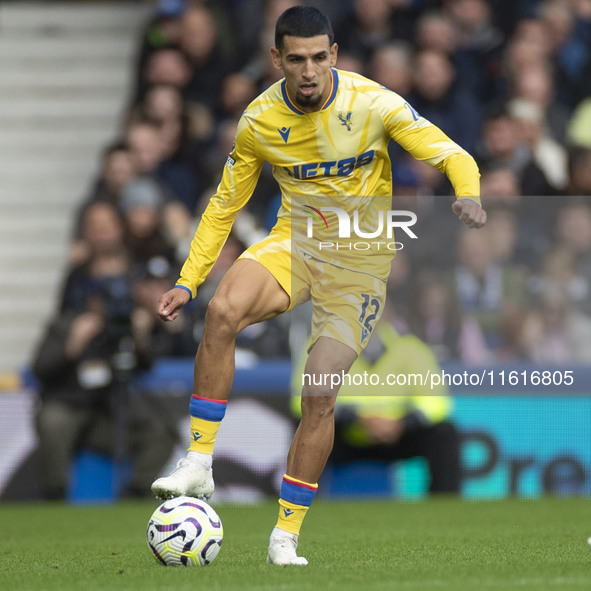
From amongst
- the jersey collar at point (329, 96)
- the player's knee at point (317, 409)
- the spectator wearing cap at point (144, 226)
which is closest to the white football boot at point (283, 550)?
the player's knee at point (317, 409)

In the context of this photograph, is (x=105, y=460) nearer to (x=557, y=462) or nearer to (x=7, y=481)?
(x=7, y=481)

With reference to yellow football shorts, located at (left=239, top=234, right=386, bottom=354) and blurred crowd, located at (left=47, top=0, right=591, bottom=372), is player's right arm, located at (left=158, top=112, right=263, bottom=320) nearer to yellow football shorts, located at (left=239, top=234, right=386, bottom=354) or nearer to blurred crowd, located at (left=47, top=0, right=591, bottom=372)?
yellow football shorts, located at (left=239, top=234, right=386, bottom=354)

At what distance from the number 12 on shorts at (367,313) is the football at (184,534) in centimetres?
105

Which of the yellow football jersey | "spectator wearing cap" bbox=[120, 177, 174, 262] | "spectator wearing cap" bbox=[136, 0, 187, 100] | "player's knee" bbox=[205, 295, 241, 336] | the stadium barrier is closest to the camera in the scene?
"player's knee" bbox=[205, 295, 241, 336]

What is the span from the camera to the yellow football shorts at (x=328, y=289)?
5.75m

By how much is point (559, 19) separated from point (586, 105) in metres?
0.99

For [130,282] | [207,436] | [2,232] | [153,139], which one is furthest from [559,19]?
[207,436]

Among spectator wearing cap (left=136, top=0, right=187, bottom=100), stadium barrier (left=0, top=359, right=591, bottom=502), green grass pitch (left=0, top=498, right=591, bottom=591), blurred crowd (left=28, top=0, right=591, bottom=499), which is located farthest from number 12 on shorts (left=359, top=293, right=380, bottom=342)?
spectator wearing cap (left=136, top=0, right=187, bottom=100)

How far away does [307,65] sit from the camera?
5.52m

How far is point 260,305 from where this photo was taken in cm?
566

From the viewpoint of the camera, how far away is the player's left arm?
5.46 meters

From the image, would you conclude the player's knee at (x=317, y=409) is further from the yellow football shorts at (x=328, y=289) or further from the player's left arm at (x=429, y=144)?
the player's left arm at (x=429, y=144)

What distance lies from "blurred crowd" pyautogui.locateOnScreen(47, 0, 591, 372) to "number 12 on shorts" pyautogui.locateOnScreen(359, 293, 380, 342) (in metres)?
3.43

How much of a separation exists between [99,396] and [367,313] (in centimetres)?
431
